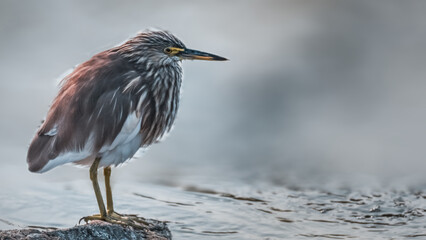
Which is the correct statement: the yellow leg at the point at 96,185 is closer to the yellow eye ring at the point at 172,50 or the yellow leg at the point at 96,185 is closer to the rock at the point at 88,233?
the rock at the point at 88,233

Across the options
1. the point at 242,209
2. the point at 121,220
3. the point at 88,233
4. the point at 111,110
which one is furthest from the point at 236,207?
the point at 88,233

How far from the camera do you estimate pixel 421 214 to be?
666 centimetres

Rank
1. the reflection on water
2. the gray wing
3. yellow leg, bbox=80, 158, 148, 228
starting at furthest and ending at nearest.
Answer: the reflection on water → yellow leg, bbox=80, 158, 148, 228 → the gray wing

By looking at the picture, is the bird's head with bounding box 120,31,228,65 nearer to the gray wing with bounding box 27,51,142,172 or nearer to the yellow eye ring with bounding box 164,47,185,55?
the yellow eye ring with bounding box 164,47,185,55

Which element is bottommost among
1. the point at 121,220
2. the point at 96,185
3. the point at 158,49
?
the point at 121,220

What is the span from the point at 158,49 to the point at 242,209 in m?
1.70

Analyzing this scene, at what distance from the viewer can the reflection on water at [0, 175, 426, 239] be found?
6.19m

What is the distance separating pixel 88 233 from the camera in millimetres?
4738

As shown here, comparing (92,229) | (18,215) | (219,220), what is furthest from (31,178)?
(92,229)

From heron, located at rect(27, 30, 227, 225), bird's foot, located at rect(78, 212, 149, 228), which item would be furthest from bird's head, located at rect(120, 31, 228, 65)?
bird's foot, located at rect(78, 212, 149, 228)

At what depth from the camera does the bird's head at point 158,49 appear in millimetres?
5859

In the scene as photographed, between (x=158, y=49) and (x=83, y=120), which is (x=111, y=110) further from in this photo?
(x=158, y=49)

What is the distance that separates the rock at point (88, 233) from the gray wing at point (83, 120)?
2.14 feet

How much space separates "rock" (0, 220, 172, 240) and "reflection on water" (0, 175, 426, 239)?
690mm
